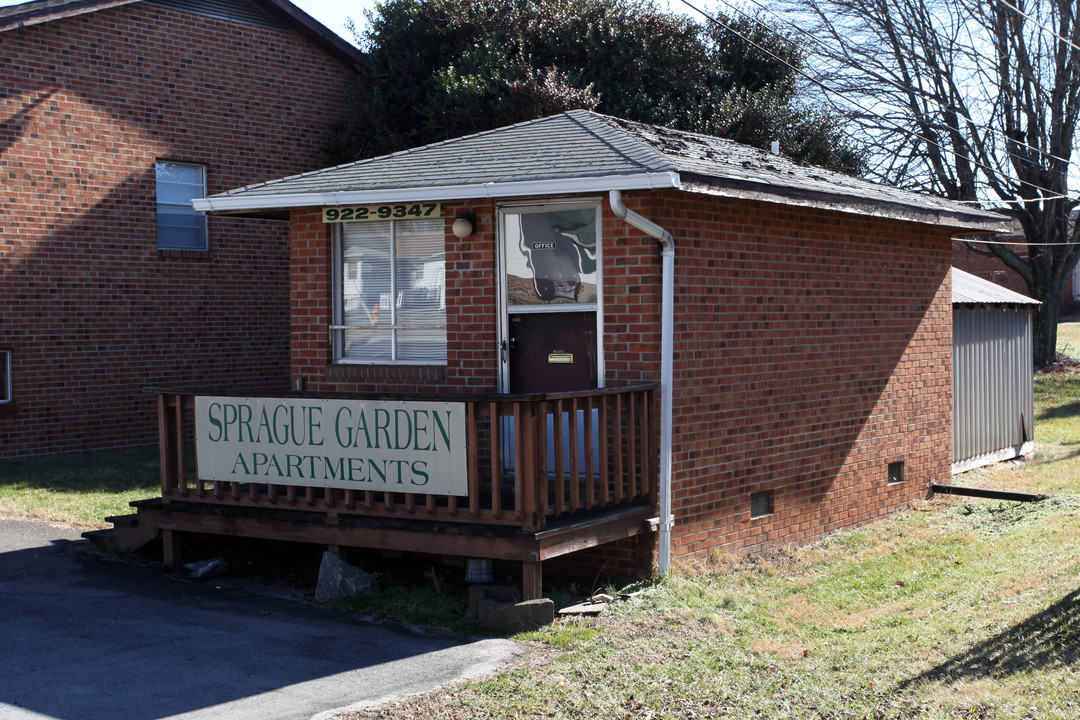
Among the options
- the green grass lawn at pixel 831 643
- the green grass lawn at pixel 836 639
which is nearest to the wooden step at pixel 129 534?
the green grass lawn at pixel 836 639

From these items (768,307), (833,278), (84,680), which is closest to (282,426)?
(84,680)

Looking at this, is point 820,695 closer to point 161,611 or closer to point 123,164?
point 161,611

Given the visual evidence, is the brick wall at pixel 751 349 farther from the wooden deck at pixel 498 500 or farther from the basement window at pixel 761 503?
the wooden deck at pixel 498 500

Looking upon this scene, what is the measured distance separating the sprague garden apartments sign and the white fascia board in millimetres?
1746

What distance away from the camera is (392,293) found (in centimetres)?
993

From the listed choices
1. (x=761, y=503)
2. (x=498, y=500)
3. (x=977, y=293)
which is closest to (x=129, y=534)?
(x=498, y=500)

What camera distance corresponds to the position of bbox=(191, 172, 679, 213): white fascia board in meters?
8.01

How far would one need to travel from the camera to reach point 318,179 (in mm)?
10062

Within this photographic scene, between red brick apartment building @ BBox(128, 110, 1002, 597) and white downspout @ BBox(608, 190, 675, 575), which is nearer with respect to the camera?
red brick apartment building @ BBox(128, 110, 1002, 597)

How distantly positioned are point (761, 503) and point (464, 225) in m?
3.57

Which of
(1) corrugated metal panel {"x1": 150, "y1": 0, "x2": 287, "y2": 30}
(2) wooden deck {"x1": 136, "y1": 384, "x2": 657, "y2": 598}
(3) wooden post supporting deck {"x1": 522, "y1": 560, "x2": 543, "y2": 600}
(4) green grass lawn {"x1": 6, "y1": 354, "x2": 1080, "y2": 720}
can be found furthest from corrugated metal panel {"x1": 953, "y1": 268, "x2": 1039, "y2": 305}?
(1) corrugated metal panel {"x1": 150, "y1": 0, "x2": 287, "y2": 30}

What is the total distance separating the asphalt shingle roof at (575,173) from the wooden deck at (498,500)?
63.7 inches

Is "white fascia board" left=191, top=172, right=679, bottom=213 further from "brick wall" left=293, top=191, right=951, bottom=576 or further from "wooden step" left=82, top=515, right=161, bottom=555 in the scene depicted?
"wooden step" left=82, top=515, right=161, bottom=555

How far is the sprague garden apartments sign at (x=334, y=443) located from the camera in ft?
26.1
